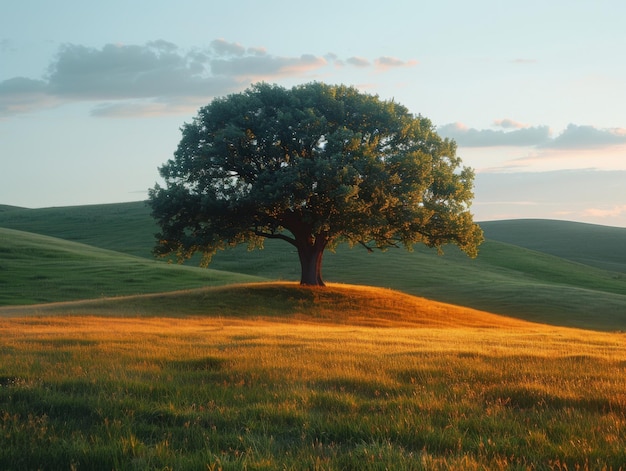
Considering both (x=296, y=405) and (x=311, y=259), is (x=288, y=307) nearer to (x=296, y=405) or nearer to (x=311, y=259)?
(x=311, y=259)

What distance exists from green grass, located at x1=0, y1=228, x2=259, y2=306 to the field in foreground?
3471cm

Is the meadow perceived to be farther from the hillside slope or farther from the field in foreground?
the hillside slope

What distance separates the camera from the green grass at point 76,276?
47.3 meters

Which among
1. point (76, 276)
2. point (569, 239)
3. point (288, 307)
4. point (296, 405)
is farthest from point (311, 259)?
point (569, 239)

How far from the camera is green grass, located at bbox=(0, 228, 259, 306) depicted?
155ft

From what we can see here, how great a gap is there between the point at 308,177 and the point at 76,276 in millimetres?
28204

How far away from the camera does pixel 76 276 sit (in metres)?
53.0

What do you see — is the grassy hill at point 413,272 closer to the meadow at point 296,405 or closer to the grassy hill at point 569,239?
the grassy hill at point 569,239

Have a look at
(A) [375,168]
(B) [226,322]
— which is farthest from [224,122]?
(B) [226,322]

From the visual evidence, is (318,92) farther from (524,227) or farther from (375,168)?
(524,227)

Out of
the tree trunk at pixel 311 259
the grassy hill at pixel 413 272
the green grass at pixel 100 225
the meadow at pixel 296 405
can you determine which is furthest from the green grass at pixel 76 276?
the meadow at pixel 296 405

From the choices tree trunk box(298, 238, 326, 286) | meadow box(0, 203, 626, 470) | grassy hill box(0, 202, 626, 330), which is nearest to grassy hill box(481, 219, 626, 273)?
grassy hill box(0, 202, 626, 330)

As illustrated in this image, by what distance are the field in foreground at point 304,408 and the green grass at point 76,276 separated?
34.7 m

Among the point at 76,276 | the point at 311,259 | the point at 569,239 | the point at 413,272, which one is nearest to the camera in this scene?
the point at 311,259
